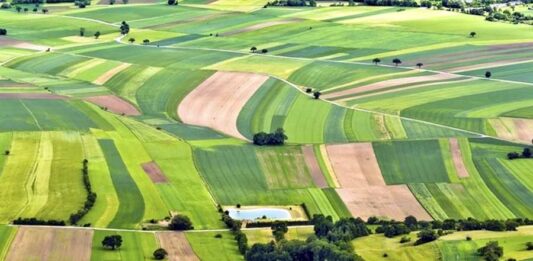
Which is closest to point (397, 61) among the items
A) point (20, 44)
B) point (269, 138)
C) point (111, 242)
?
point (269, 138)

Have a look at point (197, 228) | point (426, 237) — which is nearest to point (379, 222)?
point (426, 237)

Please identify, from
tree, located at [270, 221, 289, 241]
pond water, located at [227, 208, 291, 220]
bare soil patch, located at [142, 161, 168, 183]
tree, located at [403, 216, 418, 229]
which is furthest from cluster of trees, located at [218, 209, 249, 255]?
tree, located at [403, 216, 418, 229]

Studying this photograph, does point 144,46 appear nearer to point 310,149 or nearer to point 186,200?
point 310,149

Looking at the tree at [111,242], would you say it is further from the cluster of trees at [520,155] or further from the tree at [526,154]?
the tree at [526,154]

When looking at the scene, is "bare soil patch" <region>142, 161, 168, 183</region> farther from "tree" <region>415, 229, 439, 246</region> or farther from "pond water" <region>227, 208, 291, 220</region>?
"tree" <region>415, 229, 439, 246</region>

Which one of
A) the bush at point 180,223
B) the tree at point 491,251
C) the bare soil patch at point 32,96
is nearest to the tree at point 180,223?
the bush at point 180,223

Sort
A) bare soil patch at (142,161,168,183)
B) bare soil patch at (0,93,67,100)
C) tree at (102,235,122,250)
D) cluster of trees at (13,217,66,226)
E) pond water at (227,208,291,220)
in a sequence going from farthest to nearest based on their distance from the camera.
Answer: bare soil patch at (0,93,67,100) → bare soil patch at (142,161,168,183) → pond water at (227,208,291,220) → cluster of trees at (13,217,66,226) → tree at (102,235,122,250)

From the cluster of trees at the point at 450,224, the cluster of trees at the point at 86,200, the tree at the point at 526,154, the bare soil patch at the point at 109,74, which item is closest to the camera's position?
the cluster of trees at the point at 450,224

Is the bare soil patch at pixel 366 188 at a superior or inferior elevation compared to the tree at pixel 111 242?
inferior
